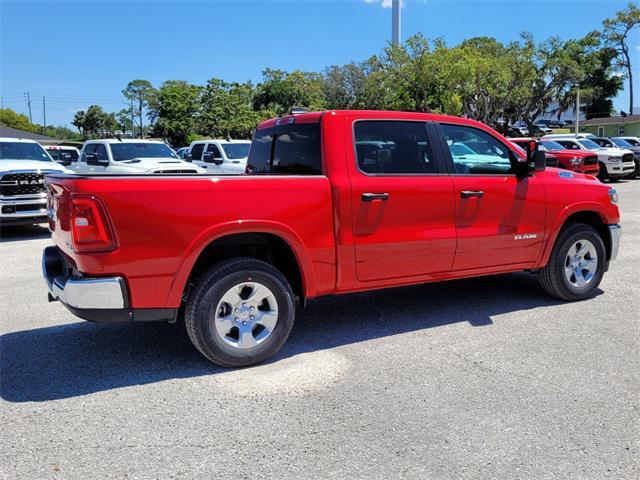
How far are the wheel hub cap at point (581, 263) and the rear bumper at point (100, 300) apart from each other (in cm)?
410

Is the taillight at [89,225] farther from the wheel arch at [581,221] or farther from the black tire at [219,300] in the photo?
the wheel arch at [581,221]

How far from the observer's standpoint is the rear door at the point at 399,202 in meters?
4.50

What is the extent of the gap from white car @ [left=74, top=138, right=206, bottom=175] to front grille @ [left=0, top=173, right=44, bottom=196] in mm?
1686

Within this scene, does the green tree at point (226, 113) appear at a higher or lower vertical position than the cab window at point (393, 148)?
higher

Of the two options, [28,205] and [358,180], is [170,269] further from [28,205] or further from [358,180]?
[28,205]

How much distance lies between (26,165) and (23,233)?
153 cm

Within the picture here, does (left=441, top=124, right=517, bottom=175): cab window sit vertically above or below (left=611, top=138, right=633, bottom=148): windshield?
below

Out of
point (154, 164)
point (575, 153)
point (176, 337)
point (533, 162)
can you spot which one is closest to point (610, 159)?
point (575, 153)

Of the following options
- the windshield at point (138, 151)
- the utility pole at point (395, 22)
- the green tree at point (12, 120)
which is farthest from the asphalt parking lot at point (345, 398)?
the green tree at point (12, 120)

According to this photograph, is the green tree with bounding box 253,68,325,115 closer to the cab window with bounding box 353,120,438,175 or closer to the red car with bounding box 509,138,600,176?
the red car with bounding box 509,138,600,176

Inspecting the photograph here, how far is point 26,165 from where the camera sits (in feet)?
35.5

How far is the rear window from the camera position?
4637 millimetres

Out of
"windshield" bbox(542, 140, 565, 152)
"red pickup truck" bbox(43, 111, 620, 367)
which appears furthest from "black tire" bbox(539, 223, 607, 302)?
"windshield" bbox(542, 140, 565, 152)

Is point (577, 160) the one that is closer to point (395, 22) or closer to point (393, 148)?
point (393, 148)
